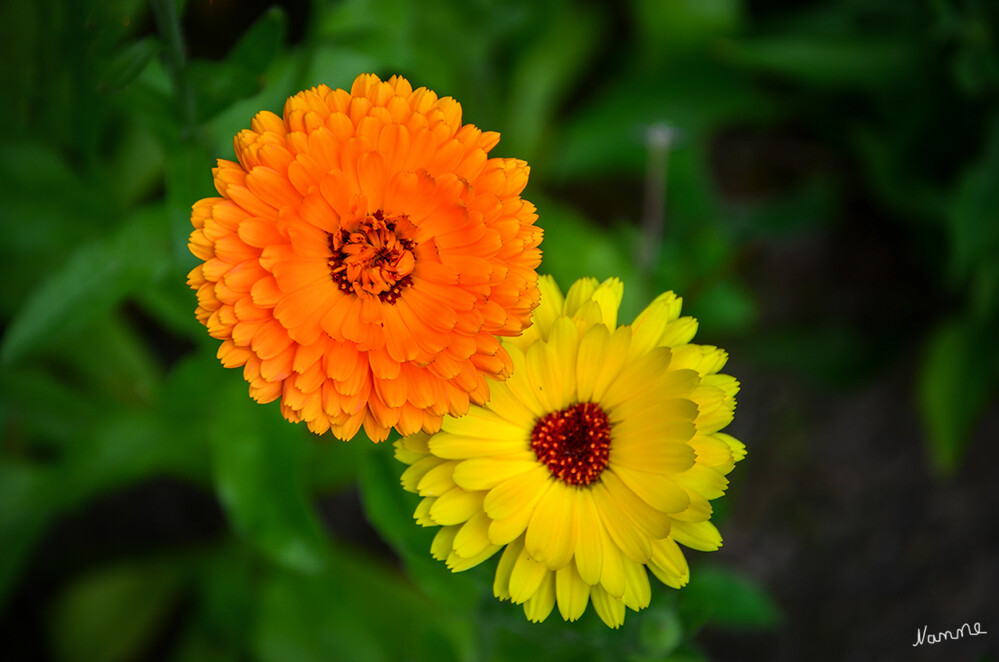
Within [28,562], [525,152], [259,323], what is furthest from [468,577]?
[28,562]

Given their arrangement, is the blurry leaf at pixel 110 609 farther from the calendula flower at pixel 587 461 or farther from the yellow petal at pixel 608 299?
the yellow petal at pixel 608 299

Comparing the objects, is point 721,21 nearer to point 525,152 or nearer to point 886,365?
point 525,152

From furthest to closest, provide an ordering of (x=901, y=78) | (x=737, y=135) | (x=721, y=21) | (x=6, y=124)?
(x=737, y=135) → (x=721, y=21) → (x=901, y=78) → (x=6, y=124)

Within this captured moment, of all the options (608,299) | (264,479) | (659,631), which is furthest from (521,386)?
(264,479)

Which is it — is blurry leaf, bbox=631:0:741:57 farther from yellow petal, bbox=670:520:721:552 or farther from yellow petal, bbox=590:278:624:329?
yellow petal, bbox=670:520:721:552

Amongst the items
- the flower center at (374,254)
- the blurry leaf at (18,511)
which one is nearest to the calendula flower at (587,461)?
the flower center at (374,254)

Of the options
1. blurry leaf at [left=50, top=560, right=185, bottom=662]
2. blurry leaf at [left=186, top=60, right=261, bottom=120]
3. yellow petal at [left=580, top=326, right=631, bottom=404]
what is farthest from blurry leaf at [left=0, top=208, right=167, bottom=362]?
blurry leaf at [left=50, top=560, right=185, bottom=662]
